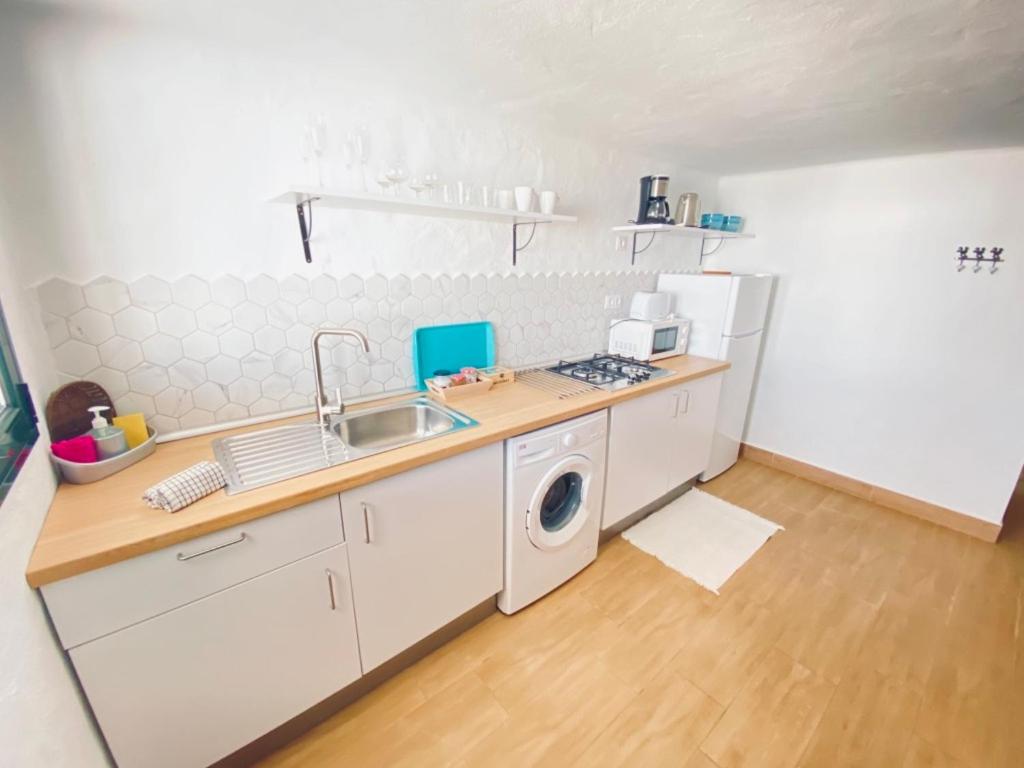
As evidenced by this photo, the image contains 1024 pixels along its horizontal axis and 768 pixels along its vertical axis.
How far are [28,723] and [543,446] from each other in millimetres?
1340

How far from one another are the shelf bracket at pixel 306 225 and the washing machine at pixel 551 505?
3.33ft

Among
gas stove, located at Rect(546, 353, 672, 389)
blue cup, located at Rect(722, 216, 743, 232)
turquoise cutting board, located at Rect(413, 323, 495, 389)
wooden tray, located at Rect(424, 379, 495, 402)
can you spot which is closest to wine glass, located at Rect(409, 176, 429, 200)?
turquoise cutting board, located at Rect(413, 323, 495, 389)

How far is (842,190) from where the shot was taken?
8.39ft

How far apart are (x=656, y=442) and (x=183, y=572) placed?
1990mm

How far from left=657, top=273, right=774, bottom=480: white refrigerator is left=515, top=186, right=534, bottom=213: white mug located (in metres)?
1.40

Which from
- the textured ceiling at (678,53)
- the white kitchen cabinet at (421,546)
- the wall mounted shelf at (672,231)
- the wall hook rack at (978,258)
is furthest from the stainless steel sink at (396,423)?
the wall hook rack at (978,258)

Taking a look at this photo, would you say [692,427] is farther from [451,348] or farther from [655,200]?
[451,348]

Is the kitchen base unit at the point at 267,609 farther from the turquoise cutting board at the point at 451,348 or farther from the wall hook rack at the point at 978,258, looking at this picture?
the wall hook rack at the point at 978,258

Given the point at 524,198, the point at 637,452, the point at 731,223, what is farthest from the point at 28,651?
the point at 731,223

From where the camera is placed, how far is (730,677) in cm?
152

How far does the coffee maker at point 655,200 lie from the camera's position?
7.60ft

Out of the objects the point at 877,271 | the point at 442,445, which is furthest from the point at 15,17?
the point at 877,271

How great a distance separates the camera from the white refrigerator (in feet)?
8.37

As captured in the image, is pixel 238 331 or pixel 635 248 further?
pixel 635 248
